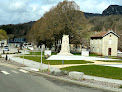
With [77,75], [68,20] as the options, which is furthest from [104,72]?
[68,20]

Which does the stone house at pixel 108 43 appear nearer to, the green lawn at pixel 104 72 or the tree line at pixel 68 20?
the tree line at pixel 68 20

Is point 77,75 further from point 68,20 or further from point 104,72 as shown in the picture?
point 68,20

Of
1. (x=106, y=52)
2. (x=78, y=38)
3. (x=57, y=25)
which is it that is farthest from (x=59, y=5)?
(x=106, y=52)

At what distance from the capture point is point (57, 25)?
188ft

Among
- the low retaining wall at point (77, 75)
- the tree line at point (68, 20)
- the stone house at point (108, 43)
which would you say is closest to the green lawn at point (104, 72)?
the low retaining wall at point (77, 75)

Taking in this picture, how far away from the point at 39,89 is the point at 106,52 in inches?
1997

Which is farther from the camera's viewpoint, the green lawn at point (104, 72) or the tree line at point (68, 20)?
the tree line at point (68, 20)

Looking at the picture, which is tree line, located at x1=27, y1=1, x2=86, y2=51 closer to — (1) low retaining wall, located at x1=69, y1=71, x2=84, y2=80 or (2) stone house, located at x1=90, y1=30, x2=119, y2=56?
(2) stone house, located at x1=90, y1=30, x2=119, y2=56

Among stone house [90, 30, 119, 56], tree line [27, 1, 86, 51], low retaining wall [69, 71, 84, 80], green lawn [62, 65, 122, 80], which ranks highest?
tree line [27, 1, 86, 51]

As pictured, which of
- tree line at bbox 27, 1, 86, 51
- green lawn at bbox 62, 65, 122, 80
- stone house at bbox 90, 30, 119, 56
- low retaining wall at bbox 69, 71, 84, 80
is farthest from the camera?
stone house at bbox 90, 30, 119, 56

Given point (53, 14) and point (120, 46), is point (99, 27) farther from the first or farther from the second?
point (53, 14)

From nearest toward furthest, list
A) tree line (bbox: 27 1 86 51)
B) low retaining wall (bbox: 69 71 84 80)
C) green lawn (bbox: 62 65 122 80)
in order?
low retaining wall (bbox: 69 71 84 80), green lawn (bbox: 62 65 122 80), tree line (bbox: 27 1 86 51)

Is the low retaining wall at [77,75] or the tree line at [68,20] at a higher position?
the tree line at [68,20]

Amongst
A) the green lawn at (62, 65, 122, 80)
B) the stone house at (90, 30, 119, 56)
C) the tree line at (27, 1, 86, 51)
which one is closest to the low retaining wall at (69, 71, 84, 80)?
the green lawn at (62, 65, 122, 80)
